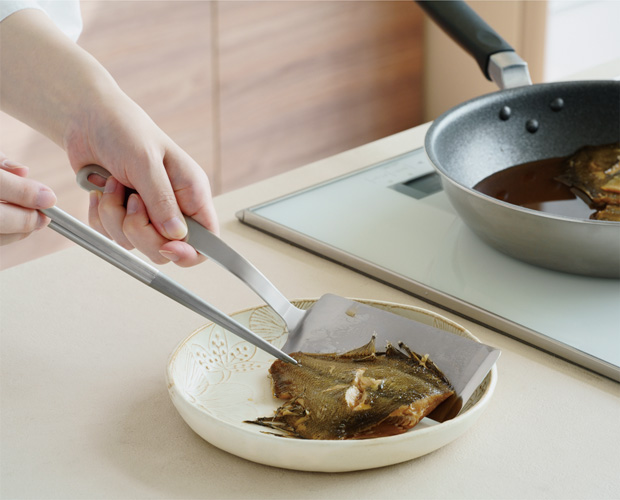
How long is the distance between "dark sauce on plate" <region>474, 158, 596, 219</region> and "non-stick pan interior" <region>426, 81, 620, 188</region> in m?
0.03

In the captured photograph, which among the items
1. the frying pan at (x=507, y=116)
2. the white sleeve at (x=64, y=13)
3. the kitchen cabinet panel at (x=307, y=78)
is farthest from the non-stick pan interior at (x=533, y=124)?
the kitchen cabinet panel at (x=307, y=78)

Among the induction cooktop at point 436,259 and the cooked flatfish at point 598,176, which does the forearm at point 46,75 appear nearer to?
the induction cooktop at point 436,259

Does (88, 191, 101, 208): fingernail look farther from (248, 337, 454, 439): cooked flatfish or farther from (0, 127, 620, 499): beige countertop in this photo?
(248, 337, 454, 439): cooked flatfish

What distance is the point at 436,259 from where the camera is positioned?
0.86 m

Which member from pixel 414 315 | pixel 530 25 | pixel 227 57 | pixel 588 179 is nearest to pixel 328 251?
pixel 414 315

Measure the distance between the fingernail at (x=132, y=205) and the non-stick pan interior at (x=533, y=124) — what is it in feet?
1.28

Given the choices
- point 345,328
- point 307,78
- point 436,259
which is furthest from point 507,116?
point 307,78

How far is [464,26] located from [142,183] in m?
0.51

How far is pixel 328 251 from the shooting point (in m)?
0.87

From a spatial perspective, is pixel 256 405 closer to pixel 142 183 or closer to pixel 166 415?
pixel 166 415

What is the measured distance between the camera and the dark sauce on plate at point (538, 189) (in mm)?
888

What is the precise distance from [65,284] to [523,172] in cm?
53

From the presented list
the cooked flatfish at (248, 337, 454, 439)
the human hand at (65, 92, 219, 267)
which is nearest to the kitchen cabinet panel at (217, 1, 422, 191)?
the human hand at (65, 92, 219, 267)

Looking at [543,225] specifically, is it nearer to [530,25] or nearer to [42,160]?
[42,160]
